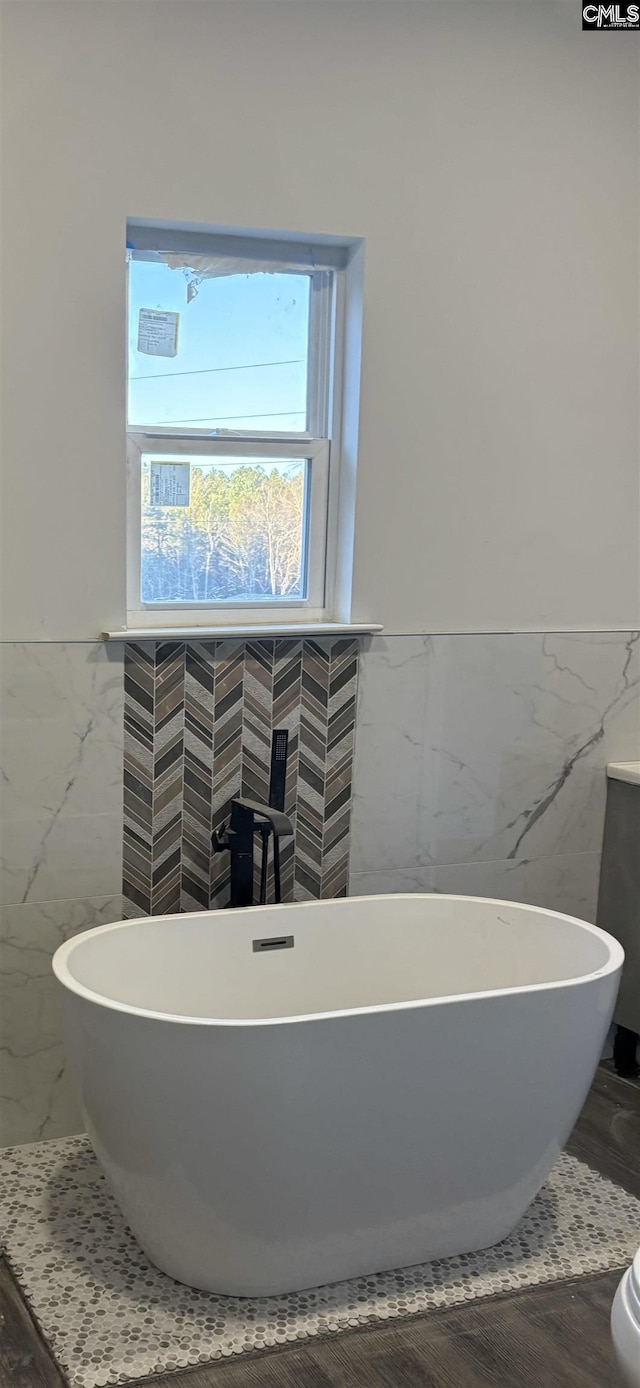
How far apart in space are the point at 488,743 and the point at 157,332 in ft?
4.42

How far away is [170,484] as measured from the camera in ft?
9.23

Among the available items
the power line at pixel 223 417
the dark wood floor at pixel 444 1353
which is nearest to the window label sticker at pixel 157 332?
the power line at pixel 223 417

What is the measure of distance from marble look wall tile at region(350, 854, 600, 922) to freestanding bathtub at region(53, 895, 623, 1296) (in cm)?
63

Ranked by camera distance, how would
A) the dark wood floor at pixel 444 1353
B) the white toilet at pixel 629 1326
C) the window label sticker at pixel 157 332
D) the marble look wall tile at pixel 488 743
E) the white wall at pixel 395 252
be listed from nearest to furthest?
1. the white toilet at pixel 629 1326
2. the dark wood floor at pixel 444 1353
3. the white wall at pixel 395 252
4. the window label sticker at pixel 157 332
5. the marble look wall tile at pixel 488 743

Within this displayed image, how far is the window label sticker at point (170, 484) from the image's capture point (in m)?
2.80

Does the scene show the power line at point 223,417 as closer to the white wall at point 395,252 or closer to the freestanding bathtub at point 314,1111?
the white wall at point 395,252

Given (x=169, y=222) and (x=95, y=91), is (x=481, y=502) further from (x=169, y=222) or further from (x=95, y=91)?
(x=95, y=91)

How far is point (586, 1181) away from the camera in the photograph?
8.95 ft

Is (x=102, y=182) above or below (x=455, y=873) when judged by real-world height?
above

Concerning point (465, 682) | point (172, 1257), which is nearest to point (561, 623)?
point (465, 682)

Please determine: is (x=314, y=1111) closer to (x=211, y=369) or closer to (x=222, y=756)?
(x=222, y=756)

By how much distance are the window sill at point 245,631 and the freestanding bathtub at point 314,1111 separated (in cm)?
63

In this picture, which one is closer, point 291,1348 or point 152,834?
point 291,1348

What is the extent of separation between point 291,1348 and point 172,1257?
284 mm
